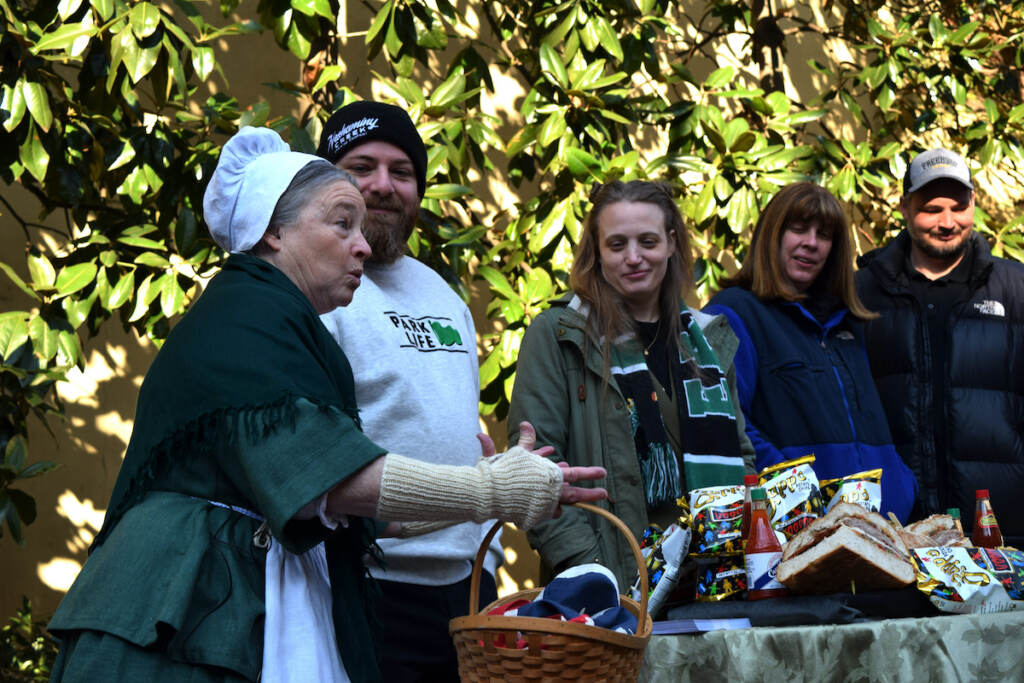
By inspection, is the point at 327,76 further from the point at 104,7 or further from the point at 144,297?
the point at 144,297

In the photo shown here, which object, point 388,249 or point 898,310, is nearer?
point 388,249

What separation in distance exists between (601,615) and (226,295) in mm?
744

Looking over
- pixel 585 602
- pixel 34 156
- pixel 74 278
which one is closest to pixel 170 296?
pixel 74 278

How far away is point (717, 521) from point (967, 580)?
46 centimetres

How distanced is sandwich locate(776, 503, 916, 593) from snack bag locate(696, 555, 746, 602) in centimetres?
9

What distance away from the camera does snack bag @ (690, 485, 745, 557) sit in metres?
2.20

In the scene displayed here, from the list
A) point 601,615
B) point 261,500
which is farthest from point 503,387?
point 261,500

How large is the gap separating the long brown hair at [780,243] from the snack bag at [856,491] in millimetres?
936

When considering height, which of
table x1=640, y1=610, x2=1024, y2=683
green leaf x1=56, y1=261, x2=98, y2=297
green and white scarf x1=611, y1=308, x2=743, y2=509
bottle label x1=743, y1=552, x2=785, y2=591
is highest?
green leaf x1=56, y1=261, x2=98, y2=297

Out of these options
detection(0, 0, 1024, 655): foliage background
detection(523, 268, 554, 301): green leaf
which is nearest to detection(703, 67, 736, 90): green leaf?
detection(0, 0, 1024, 655): foliage background

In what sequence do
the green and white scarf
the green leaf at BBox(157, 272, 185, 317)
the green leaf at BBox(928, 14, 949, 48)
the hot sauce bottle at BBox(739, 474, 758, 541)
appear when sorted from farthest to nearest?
the green leaf at BBox(928, 14, 949, 48)
the green leaf at BBox(157, 272, 185, 317)
the green and white scarf
the hot sauce bottle at BBox(739, 474, 758, 541)

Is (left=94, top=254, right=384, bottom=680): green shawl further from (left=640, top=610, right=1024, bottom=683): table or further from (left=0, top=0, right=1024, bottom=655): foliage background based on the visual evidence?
(left=0, top=0, right=1024, bottom=655): foliage background

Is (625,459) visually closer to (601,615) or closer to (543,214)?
(601,615)

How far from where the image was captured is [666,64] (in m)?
6.08
